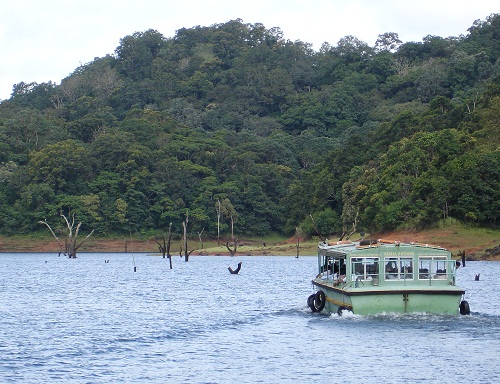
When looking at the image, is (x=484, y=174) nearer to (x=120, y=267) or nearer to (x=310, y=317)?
(x=120, y=267)

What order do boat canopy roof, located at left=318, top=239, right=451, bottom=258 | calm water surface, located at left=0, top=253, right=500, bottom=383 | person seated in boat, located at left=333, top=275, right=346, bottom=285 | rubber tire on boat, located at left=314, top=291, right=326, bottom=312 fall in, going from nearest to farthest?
calm water surface, located at left=0, top=253, right=500, bottom=383 → boat canopy roof, located at left=318, top=239, right=451, bottom=258 → person seated in boat, located at left=333, top=275, right=346, bottom=285 → rubber tire on boat, located at left=314, top=291, right=326, bottom=312

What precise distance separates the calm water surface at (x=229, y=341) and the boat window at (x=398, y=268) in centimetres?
210

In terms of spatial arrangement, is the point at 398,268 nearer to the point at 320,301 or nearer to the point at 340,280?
the point at 340,280

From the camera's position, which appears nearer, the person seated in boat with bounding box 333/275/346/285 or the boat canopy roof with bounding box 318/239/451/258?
the boat canopy roof with bounding box 318/239/451/258

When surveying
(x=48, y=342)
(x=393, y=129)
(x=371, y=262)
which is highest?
(x=393, y=129)

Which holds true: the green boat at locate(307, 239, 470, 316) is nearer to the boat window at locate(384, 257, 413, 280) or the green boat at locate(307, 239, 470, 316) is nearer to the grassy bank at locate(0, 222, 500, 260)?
the boat window at locate(384, 257, 413, 280)

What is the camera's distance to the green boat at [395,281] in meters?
43.7

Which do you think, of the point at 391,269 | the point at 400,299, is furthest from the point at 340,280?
the point at 400,299

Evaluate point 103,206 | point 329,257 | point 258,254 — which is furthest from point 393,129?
A: point 329,257

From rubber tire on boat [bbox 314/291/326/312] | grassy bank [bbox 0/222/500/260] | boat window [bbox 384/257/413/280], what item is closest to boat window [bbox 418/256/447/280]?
boat window [bbox 384/257/413/280]

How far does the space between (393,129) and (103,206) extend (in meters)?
49.0

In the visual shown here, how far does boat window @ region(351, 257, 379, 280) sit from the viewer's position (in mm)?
45344

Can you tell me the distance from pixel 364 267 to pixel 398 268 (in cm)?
161

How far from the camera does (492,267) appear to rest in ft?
312
